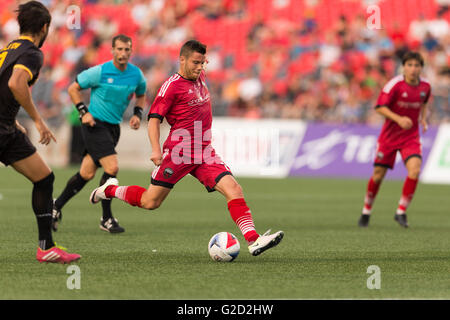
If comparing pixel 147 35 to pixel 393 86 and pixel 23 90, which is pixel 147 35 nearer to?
pixel 393 86

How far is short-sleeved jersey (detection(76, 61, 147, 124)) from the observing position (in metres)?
10.5

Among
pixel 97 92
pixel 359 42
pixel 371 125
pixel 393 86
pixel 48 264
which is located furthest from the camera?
pixel 359 42

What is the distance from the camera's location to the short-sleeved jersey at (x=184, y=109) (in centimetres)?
802

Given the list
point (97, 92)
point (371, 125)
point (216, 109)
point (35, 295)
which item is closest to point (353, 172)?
point (371, 125)

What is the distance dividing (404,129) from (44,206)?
5.97m

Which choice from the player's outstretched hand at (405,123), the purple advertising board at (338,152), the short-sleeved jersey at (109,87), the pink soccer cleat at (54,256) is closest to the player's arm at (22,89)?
the pink soccer cleat at (54,256)

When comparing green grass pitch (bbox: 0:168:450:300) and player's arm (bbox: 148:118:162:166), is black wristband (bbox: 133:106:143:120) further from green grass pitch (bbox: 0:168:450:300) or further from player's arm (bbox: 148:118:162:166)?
player's arm (bbox: 148:118:162:166)

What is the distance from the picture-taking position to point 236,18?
27203 mm

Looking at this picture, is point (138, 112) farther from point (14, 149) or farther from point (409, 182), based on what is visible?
point (409, 182)

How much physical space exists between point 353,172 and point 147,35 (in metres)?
8.94

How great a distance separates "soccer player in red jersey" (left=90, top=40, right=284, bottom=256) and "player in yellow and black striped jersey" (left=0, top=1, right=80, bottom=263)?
3.81ft

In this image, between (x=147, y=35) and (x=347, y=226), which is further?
(x=147, y=35)

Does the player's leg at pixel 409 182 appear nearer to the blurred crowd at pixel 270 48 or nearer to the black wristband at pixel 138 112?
the black wristband at pixel 138 112

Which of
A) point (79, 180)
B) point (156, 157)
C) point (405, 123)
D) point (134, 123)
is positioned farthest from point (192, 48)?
point (405, 123)
